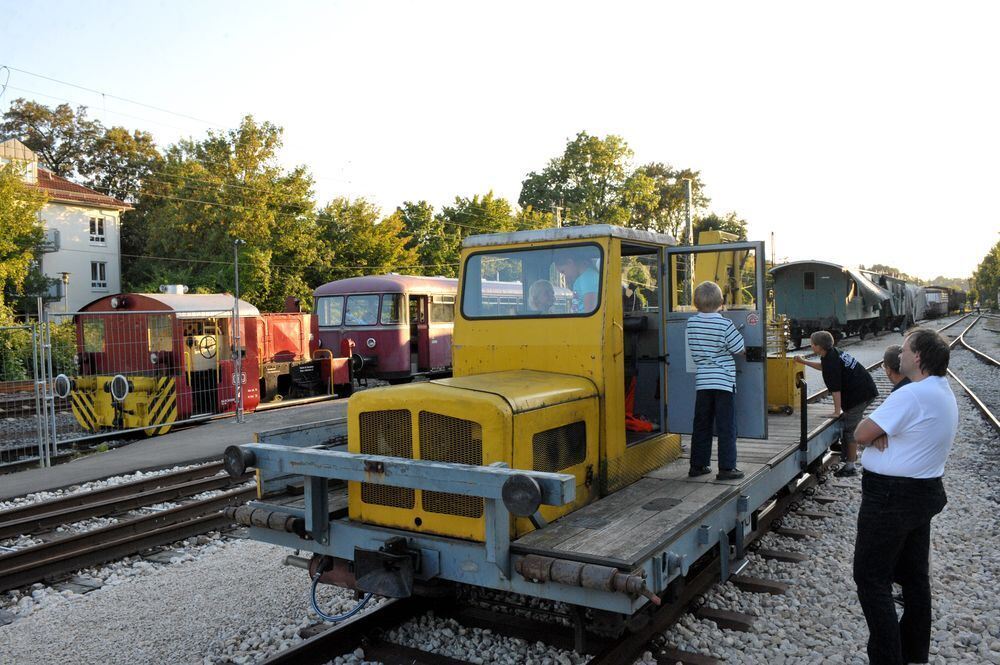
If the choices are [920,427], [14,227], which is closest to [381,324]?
[920,427]

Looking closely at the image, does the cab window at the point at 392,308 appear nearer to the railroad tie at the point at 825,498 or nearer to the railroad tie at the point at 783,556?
the railroad tie at the point at 825,498

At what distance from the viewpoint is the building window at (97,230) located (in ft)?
132

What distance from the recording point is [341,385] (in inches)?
717

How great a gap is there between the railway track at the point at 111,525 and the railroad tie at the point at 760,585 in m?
4.15

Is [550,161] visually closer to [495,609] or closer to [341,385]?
[341,385]

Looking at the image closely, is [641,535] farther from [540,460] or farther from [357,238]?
[357,238]

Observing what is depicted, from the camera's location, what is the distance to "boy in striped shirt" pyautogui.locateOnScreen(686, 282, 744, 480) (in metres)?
5.24

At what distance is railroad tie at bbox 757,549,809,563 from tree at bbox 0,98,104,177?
5485 centimetres

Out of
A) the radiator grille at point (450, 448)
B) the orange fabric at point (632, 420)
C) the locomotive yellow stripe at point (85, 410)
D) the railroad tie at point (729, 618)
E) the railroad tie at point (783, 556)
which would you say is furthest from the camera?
the locomotive yellow stripe at point (85, 410)

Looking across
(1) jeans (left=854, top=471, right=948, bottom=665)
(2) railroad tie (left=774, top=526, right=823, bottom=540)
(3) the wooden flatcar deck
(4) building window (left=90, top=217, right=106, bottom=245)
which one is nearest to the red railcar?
(2) railroad tie (left=774, top=526, right=823, bottom=540)

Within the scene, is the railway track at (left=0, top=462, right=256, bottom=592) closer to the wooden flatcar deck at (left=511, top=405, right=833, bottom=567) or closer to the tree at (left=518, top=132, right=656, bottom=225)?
the wooden flatcar deck at (left=511, top=405, right=833, bottom=567)

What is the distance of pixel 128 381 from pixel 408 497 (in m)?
10.3

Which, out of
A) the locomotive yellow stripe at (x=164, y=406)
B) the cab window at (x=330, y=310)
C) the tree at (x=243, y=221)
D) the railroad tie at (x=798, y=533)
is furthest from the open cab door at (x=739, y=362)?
the tree at (x=243, y=221)

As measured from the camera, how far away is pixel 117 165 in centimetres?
4981
